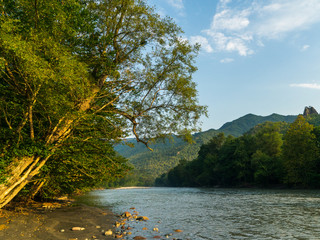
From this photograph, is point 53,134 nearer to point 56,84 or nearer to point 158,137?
point 56,84

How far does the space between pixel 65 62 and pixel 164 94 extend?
9.68m

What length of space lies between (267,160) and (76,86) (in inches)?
3063

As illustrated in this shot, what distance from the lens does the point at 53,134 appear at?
14.3 meters

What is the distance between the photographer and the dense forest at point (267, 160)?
204 ft

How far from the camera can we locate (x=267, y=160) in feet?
249

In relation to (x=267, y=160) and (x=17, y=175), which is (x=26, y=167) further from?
(x=267, y=160)

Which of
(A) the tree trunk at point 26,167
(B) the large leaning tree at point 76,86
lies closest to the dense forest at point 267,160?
(B) the large leaning tree at point 76,86

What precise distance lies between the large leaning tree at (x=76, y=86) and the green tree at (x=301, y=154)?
187ft

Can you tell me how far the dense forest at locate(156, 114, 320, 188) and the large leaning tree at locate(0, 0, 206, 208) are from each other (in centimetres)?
5750

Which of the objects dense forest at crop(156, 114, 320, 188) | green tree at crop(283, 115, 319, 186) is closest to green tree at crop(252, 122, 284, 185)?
dense forest at crop(156, 114, 320, 188)

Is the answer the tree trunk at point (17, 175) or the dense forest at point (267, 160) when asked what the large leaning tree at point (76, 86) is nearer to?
the tree trunk at point (17, 175)

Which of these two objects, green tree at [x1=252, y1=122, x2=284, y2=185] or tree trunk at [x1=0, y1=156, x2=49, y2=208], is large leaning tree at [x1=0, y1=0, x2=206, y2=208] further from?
green tree at [x1=252, y1=122, x2=284, y2=185]

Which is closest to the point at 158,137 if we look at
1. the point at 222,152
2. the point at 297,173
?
the point at 297,173

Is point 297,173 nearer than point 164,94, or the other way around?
point 164,94
